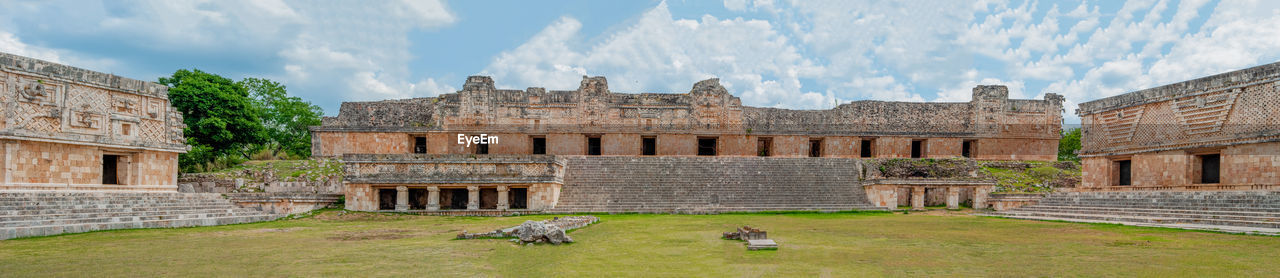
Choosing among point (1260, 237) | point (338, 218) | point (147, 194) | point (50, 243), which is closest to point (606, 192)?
point (338, 218)

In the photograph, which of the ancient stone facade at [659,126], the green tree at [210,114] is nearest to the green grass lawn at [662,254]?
the green tree at [210,114]

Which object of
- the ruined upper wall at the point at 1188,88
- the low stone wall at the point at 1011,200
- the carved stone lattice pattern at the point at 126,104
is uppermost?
the ruined upper wall at the point at 1188,88

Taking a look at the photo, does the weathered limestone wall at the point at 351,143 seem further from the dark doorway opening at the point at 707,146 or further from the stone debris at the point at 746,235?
the stone debris at the point at 746,235

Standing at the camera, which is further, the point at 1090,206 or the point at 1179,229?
the point at 1090,206

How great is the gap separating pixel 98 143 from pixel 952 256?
17.5 metres

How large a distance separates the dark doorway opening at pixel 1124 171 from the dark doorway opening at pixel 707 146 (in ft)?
46.0

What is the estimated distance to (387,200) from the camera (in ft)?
60.5

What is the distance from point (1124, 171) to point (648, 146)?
16.0m

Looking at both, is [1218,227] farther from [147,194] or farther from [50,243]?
[147,194]

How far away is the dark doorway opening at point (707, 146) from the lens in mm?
27750

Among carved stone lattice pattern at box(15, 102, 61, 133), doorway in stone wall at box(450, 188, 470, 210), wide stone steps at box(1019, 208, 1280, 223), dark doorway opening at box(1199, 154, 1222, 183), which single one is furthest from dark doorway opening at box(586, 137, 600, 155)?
dark doorway opening at box(1199, 154, 1222, 183)

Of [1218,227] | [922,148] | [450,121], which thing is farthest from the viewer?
[922,148]

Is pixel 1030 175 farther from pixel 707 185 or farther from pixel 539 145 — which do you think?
pixel 539 145

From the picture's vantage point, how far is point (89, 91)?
14.6 m
